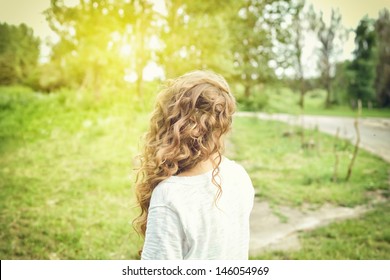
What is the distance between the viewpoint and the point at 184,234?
99 centimetres

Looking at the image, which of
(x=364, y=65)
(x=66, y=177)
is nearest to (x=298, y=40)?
(x=364, y=65)

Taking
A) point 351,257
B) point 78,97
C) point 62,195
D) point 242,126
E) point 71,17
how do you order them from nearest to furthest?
point 351,257 → point 62,195 → point 71,17 → point 78,97 → point 242,126

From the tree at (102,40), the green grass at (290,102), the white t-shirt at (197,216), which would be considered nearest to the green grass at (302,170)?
the green grass at (290,102)

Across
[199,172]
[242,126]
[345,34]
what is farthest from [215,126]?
[242,126]

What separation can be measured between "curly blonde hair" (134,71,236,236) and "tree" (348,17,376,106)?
11.3 feet

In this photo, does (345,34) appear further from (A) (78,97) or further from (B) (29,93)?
(B) (29,93)

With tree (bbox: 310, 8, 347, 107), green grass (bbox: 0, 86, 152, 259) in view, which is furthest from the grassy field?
tree (bbox: 310, 8, 347, 107)

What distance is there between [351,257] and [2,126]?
153 inches

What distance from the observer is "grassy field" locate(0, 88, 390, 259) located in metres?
2.87

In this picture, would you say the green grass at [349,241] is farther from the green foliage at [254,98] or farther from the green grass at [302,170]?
the green foliage at [254,98]

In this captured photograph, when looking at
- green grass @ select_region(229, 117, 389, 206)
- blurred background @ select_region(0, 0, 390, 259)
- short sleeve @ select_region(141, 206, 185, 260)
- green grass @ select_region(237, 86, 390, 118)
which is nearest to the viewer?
short sleeve @ select_region(141, 206, 185, 260)

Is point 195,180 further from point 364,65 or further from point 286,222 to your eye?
point 364,65

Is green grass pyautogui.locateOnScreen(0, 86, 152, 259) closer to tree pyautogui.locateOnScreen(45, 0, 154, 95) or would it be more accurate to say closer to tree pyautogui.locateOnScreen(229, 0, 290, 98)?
tree pyautogui.locateOnScreen(45, 0, 154, 95)

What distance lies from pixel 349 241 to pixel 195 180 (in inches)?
91.8
